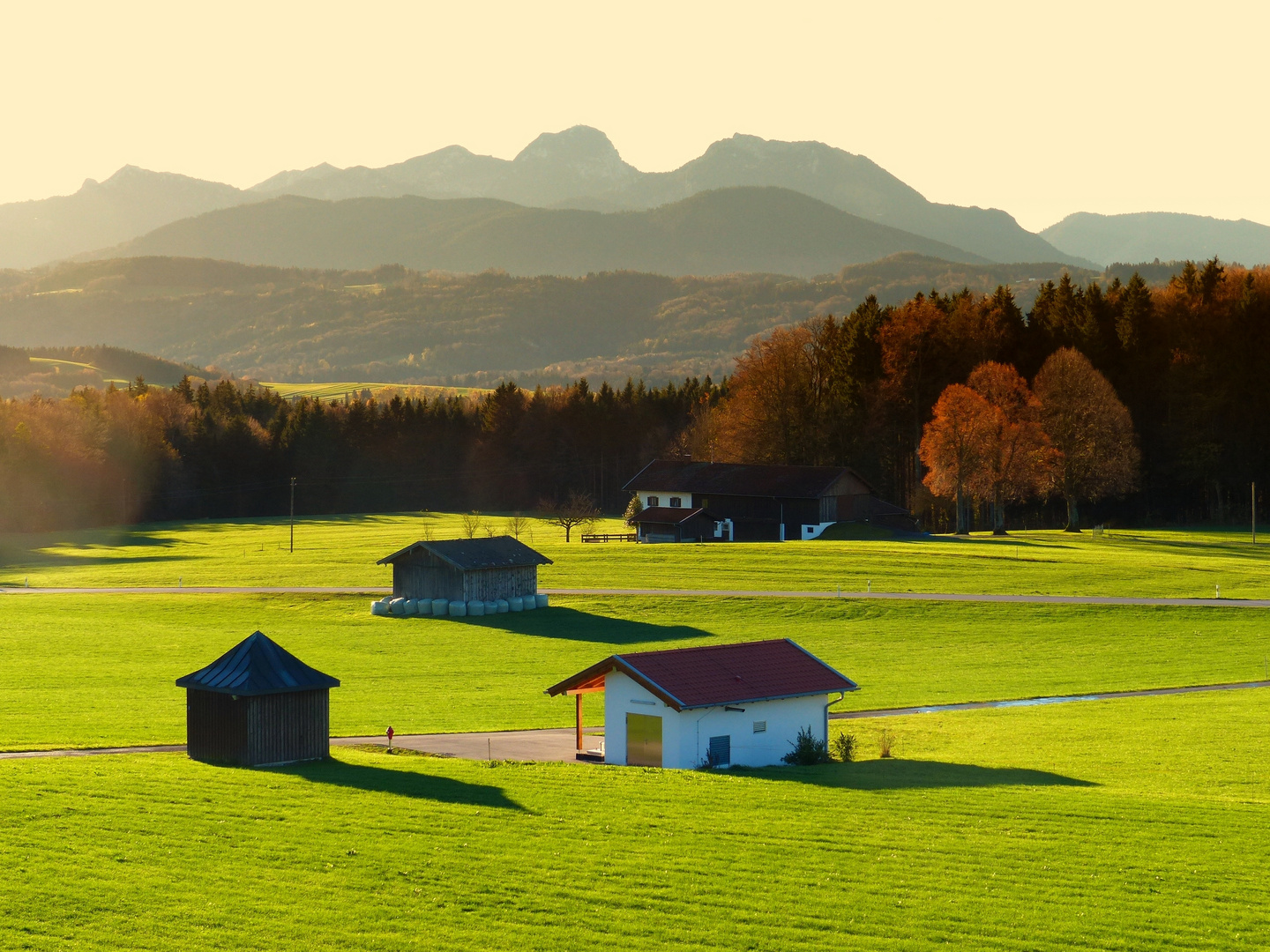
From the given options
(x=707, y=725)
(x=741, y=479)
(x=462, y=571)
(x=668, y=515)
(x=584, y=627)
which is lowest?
(x=584, y=627)

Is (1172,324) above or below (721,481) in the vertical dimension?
above

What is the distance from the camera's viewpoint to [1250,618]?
189ft

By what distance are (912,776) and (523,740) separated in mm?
12219

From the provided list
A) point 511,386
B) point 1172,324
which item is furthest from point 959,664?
point 511,386

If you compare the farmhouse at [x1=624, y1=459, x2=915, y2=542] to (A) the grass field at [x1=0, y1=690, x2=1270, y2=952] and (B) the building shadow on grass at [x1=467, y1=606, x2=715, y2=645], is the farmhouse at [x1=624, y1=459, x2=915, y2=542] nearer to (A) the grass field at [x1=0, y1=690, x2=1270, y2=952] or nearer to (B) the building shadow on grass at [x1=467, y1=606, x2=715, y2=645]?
(B) the building shadow on grass at [x1=467, y1=606, x2=715, y2=645]

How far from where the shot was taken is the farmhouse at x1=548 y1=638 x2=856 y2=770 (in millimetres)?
32812

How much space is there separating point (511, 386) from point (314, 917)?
139 meters

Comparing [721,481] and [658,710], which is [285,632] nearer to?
[658,710]

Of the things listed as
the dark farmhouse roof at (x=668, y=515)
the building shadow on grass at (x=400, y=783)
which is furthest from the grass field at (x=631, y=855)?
the dark farmhouse roof at (x=668, y=515)

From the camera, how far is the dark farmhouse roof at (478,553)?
6888 centimetres

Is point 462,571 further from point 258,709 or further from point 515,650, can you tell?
point 258,709

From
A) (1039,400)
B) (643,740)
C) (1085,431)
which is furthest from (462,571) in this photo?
(1085,431)

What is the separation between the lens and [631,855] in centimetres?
2272

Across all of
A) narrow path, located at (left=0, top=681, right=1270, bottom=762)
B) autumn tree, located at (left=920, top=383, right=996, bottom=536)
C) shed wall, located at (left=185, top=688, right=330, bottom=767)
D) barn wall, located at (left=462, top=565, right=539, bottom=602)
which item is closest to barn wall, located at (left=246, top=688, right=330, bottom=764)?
shed wall, located at (left=185, top=688, right=330, bottom=767)
